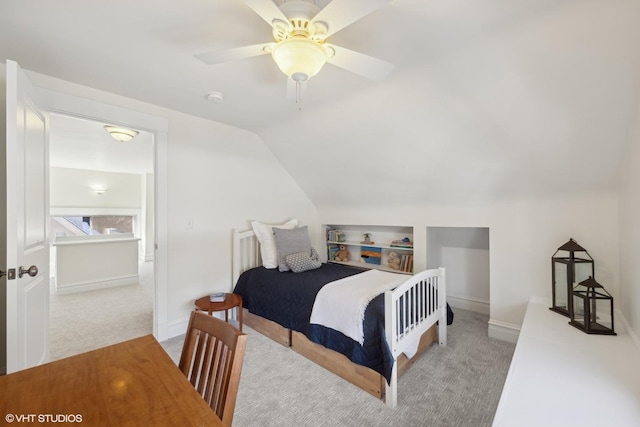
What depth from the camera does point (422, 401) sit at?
180cm

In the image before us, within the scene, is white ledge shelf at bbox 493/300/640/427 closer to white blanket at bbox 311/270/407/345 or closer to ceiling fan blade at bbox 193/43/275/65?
white blanket at bbox 311/270/407/345

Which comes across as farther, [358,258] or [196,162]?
[358,258]

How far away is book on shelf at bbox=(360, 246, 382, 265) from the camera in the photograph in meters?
3.94

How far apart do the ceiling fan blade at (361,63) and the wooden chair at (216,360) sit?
1.32 meters

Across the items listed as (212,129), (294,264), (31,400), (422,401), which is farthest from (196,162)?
(422,401)

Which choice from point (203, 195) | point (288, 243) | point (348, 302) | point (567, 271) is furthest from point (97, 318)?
point (567, 271)

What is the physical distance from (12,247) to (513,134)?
3185mm

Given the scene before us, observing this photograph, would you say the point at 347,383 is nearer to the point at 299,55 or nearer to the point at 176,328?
the point at 176,328

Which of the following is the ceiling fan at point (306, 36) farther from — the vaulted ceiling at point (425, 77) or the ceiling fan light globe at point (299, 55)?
the vaulted ceiling at point (425, 77)

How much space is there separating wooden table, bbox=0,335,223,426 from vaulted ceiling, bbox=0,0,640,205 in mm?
1635

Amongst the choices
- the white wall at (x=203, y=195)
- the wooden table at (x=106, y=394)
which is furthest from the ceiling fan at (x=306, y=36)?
the white wall at (x=203, y=195)

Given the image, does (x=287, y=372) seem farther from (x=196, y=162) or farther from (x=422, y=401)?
(x=196, y=162)

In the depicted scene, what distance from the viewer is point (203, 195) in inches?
119

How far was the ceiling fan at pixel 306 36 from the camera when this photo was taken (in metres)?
1.11
